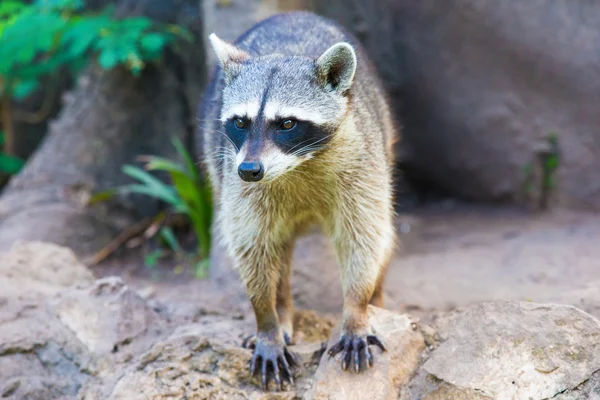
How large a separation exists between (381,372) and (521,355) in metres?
0.78

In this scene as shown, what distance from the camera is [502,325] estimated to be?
3768 millimetres

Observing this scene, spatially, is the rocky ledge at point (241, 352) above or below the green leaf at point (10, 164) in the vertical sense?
above

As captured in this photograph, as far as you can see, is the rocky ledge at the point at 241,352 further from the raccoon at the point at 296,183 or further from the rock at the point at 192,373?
the raccoon at the point at 296,183

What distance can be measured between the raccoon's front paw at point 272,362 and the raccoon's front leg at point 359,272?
284 millimetres

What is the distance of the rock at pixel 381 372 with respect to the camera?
3.79 m

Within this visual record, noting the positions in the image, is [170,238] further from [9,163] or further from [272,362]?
[272,362]

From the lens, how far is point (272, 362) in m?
4.07

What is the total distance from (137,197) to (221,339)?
4.90 m

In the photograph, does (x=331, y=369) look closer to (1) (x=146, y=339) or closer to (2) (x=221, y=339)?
(2) (x=221, y=339)

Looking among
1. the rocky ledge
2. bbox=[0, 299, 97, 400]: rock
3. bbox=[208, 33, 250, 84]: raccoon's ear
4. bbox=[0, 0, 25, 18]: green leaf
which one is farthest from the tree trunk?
bbox=[208, 33, 250, 84]: raccoon's ear

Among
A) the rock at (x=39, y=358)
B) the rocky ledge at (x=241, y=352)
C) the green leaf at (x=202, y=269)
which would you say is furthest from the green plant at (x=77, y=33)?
the rock at (x=39, y=358)

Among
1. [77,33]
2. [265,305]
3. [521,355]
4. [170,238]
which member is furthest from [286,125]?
[77,33]

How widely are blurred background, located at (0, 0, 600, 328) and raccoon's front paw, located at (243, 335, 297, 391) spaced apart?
1768mm

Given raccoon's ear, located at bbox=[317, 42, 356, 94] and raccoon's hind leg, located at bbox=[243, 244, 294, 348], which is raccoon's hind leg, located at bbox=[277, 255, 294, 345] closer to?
raccoon's hind leg, located at bbox=[243, 244, 294, 348]
